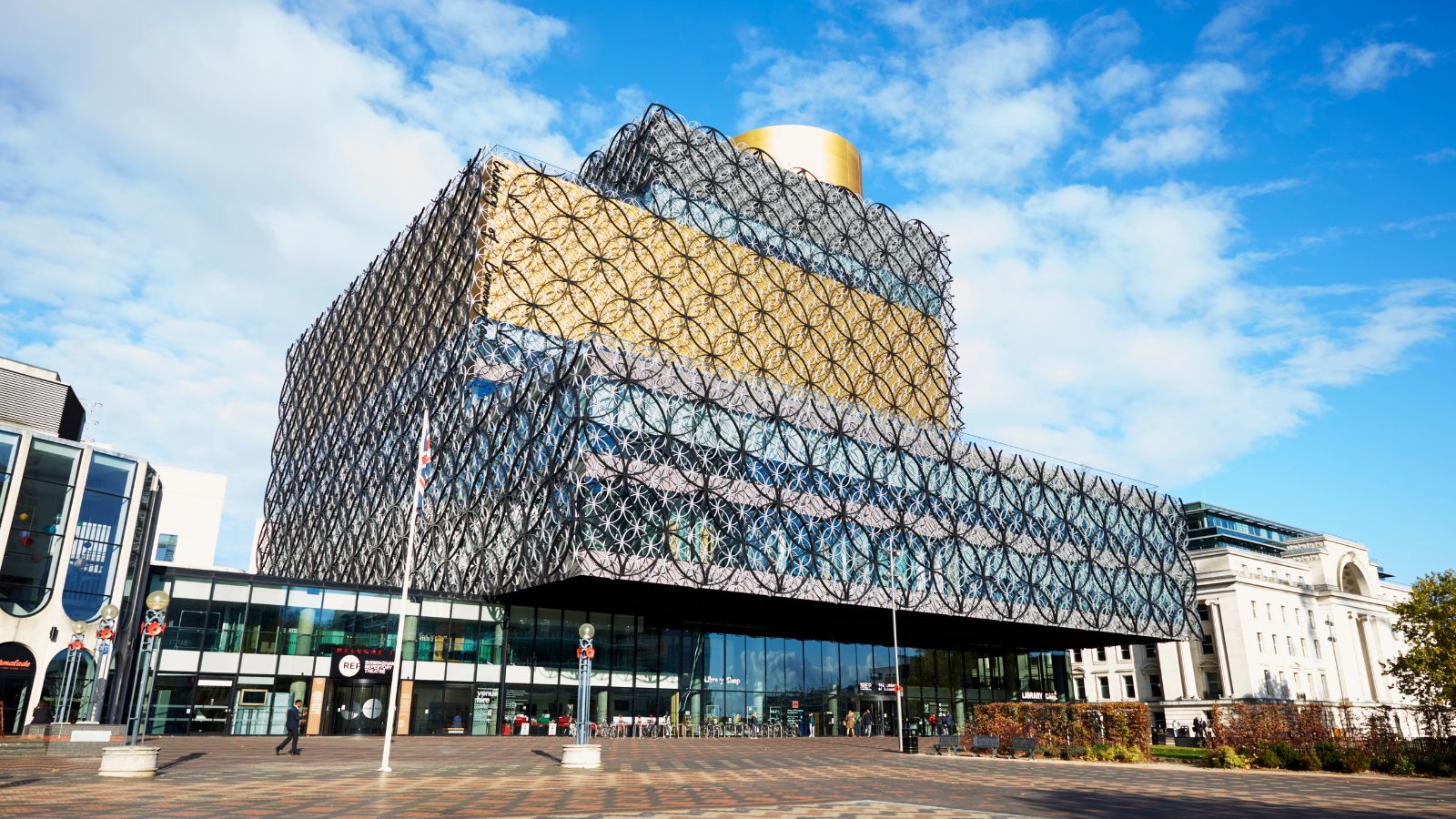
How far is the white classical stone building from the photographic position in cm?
8912

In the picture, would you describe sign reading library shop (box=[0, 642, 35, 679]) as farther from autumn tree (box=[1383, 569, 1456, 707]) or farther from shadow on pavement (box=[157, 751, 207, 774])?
autumn tree (box=[1383, 569, 1456, 707])

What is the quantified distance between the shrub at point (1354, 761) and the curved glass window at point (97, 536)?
5040 centimetres

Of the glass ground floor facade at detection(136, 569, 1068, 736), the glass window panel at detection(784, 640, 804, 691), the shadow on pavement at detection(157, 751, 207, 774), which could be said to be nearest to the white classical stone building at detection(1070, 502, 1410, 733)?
the glass ground floor facade at detection(136, 569, 1068, 736)

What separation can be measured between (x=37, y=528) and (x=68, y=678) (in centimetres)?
654

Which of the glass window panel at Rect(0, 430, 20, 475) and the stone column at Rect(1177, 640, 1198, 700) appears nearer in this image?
the glass window panel at Rect(0, 430, 20, 475)

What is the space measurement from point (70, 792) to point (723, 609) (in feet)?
143

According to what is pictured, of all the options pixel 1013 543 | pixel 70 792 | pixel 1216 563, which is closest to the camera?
pixel 70 792

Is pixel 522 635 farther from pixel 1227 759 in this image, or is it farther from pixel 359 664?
pixel 1227 759

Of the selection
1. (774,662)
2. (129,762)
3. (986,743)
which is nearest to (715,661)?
(774,662)

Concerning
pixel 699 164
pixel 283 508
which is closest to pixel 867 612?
pixel 699 164

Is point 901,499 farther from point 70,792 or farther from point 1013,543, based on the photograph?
point 70,792

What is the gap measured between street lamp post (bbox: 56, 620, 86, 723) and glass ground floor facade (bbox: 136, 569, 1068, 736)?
671cm

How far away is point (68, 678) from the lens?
4009cm

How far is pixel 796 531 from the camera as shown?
5716 centimetres
